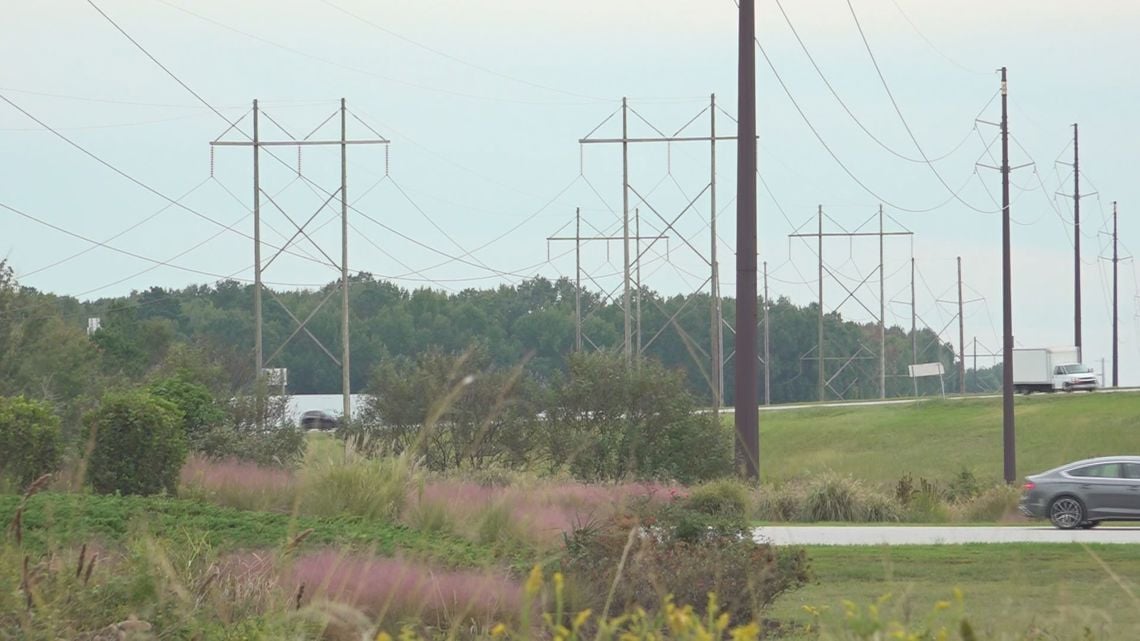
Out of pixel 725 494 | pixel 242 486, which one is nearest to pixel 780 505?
pixel 725 494

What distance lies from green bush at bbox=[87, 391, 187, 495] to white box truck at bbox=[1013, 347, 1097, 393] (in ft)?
208

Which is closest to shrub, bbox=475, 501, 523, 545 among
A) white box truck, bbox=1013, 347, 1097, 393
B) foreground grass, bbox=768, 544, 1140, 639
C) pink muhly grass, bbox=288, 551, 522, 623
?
foreground grass, bbox=768, 544, 1140, 639

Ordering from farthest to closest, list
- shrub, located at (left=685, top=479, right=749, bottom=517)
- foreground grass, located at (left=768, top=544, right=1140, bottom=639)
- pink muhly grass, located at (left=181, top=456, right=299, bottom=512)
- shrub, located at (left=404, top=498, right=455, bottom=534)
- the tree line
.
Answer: the tree line
shrub, located at (left=685, top=479, right=749, bottom=517)
pink muhly grass, located at (left=181, top=456, right=299, bottom=512)
shrub, located at (left=404, top=498, right=455, bottom=534)
foreground grass, located at (left=768, top=544, right=1140, bottom=639)

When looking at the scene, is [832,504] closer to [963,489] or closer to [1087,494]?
[1087,494]

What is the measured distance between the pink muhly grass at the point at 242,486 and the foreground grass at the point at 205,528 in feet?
10.8

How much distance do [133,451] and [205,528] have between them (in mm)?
7272

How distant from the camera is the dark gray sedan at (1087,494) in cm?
3136

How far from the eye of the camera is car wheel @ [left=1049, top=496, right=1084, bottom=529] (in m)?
31.6

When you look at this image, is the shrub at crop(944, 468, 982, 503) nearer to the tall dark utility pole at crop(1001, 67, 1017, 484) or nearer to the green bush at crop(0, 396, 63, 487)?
the tall dark utility pole at crop(1001, 67, 1017, 484)

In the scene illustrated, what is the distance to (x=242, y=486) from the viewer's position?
21.5 metres

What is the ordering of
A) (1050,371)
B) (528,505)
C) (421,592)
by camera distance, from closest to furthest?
(421,592), (528,505), (1050,371)

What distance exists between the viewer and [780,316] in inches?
4385

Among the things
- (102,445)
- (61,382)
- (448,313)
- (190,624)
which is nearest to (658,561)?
(190,624)

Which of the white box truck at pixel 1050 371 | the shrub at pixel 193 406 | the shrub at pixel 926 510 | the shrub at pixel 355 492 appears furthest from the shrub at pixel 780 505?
the white box truck at pixel 1050 371
